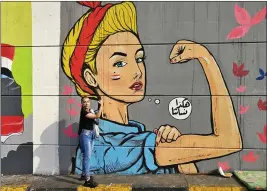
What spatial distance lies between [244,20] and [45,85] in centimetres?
368

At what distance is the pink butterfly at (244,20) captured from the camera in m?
5.18

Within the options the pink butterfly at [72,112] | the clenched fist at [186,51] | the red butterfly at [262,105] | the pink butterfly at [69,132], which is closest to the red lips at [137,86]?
the clenched fist at [186,51]

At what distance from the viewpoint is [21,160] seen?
5.52m

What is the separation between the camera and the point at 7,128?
555cm

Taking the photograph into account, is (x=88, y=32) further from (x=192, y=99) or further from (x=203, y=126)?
(x=203, y=126)

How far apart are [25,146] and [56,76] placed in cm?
140

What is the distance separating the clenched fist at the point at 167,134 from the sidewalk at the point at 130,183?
622 millimetres

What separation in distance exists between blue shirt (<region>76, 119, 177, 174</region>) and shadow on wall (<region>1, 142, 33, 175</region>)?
90 cm

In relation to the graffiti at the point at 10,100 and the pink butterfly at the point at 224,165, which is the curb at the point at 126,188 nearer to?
the pink butterfly at the point at 224,165

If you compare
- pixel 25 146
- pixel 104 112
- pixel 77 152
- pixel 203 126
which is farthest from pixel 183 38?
pixel 25 146

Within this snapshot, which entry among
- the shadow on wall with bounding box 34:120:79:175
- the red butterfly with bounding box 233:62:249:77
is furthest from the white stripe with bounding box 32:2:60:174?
the red butterfly with bounding box 233:62:249:77

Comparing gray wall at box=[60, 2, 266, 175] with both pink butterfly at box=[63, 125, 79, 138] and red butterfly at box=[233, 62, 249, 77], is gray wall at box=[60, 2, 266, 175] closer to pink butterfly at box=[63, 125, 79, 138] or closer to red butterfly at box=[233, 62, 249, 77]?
red butterfly at box=[233, 62, 249, 77]

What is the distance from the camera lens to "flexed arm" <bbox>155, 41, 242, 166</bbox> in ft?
17.3

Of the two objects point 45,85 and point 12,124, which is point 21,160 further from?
point 45,85
